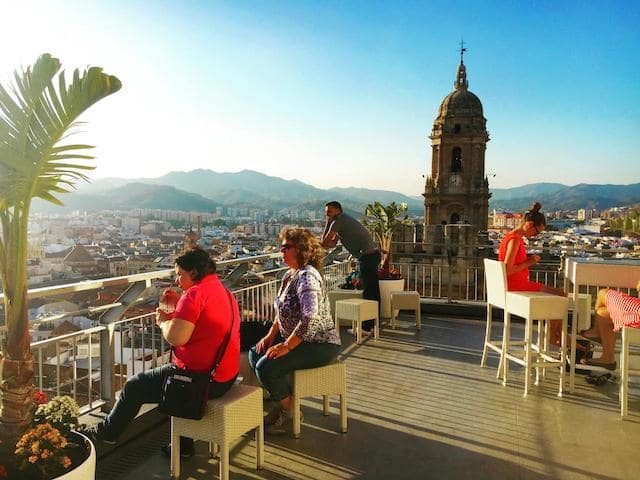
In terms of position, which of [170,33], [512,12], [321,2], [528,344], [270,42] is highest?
[512,12]

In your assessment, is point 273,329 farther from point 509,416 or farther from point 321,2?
point 321,2

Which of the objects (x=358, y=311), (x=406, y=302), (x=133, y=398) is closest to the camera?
(x=133, y=398)

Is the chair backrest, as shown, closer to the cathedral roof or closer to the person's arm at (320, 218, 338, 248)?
the person's arm at (320, 218, 338, 248)

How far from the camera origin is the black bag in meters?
2.72

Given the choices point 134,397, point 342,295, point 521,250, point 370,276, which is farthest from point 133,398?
point 342,295

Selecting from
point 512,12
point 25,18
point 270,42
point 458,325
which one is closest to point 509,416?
point 458,325

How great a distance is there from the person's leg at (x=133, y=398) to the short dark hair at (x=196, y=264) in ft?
2.02

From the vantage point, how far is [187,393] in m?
2.73

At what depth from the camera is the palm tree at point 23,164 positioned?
86.7 inches

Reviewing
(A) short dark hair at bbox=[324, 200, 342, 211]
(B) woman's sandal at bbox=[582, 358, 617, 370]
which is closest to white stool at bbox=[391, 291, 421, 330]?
(A) short dark hair at bbox=[324, 200, 342, 211]

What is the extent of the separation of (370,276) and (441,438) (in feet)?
11.0

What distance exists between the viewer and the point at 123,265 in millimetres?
6508

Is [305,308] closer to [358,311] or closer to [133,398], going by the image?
[133,398]

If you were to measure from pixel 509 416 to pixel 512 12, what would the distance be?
43.7 feet
